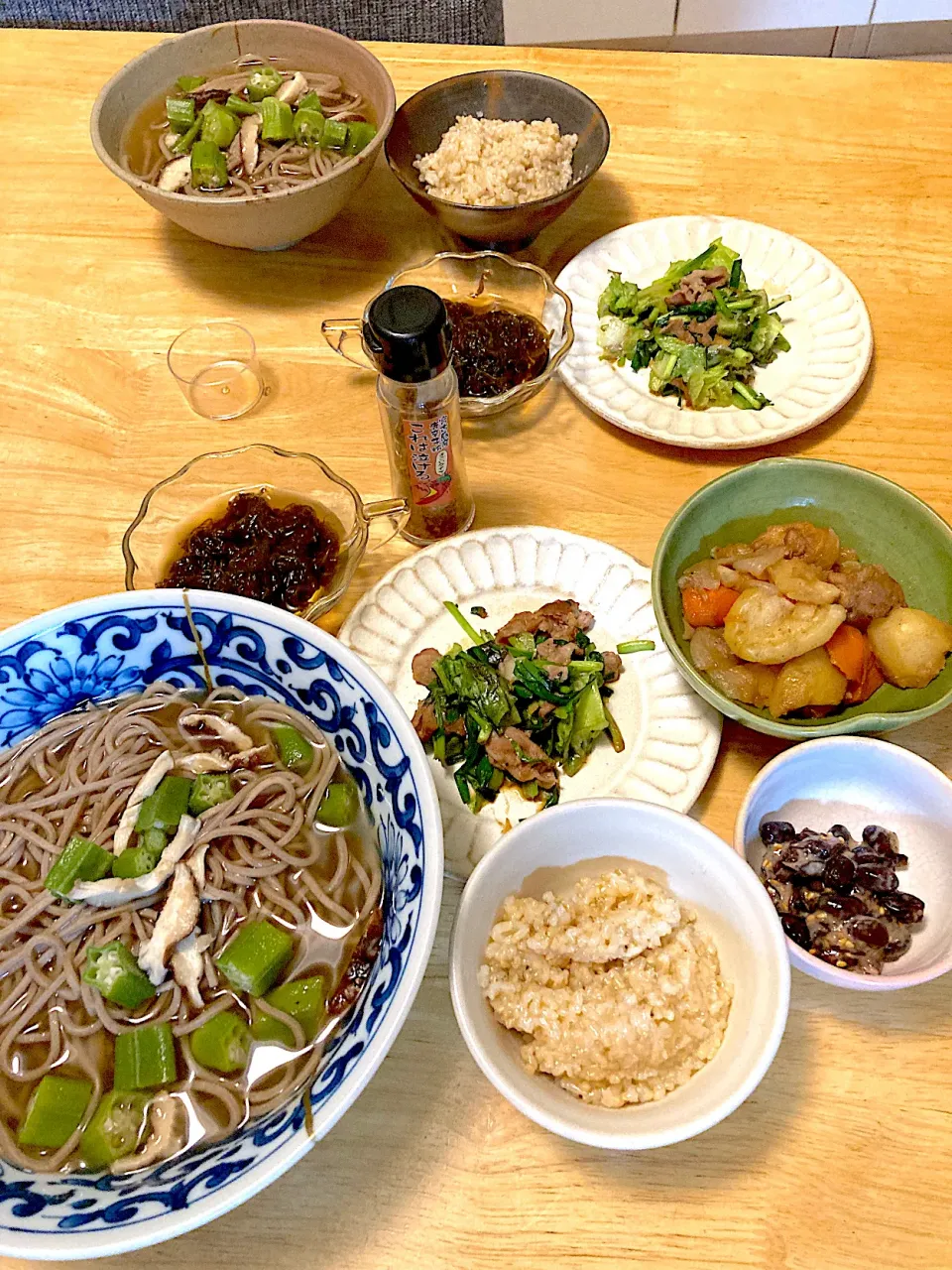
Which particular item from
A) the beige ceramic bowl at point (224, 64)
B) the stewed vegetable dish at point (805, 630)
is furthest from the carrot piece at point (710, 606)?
the beige ceramic bowl at point (224, 64)

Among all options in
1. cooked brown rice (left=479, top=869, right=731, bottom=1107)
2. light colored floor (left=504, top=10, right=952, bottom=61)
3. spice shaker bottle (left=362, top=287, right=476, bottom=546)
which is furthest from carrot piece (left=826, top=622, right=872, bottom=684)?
light colored floor (left=504, top=10, right=952, bottom=61)

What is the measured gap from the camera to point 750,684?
136 centimetres

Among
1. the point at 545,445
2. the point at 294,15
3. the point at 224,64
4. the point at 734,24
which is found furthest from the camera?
the point at 734,24

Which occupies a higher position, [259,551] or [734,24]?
[734,24]

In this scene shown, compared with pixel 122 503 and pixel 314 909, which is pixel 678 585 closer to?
pixel 314 909

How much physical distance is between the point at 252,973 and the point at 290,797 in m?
0.22

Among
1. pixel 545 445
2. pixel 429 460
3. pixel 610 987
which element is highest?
pixel 429 460

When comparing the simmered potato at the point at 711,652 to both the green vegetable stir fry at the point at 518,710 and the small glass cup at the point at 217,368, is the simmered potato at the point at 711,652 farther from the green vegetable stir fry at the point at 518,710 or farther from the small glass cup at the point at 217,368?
the small glass cup at the point at 217,368

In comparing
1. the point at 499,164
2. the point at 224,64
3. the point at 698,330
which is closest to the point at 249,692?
the point at 698,330

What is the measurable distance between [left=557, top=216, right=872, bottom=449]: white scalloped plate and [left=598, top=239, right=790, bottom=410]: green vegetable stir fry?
0.03 m

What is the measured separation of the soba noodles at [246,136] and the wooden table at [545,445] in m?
0.17

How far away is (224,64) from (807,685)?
1889 mm

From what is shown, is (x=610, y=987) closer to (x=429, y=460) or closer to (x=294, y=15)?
(x=429, y=460)

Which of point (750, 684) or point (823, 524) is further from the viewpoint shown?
point (823, 524)
